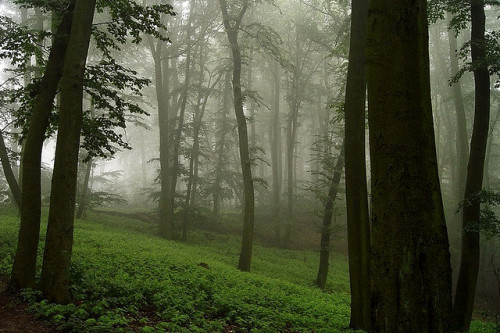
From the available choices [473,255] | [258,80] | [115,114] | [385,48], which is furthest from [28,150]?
[258,80]

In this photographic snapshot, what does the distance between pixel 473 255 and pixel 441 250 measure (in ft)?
21.3

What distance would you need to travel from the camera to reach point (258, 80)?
37.2 m

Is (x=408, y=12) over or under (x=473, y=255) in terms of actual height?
over

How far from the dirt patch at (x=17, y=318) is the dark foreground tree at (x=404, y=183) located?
4577 millimetres

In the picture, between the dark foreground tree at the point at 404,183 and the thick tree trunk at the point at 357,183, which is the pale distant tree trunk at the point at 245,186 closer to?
the thick tree trunk at the point at 357,183

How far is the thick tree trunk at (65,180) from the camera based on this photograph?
6.02 meters

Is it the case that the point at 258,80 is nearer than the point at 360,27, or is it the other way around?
the point at 360,27

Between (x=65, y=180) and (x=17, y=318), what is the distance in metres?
2.23

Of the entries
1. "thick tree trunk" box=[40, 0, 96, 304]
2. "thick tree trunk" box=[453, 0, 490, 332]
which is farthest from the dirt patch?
"thick tree trunk" box=[453, 0, 490, 332]

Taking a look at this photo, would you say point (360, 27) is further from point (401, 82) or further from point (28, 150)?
point (28, 150)

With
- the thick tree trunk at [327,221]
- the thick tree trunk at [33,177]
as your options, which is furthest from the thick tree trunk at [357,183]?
the thick tree trunk at [327,221]

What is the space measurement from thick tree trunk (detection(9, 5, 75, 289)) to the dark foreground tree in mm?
6167

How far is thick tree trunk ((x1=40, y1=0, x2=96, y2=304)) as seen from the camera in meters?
6.02

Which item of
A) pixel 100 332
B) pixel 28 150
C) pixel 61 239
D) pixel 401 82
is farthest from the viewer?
pixel 28 150
